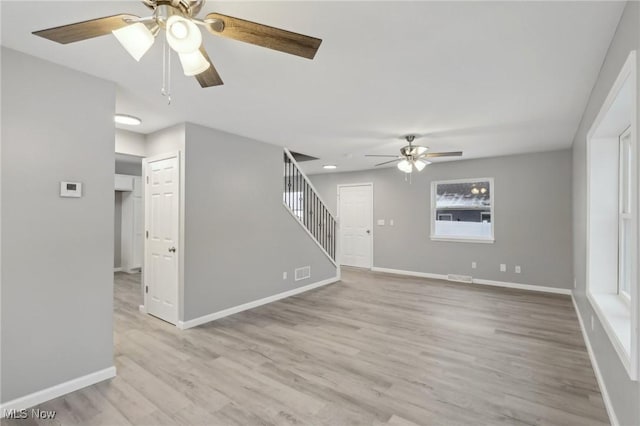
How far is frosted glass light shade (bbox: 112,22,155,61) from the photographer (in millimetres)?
1368

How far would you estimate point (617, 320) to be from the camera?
2098 millimetres

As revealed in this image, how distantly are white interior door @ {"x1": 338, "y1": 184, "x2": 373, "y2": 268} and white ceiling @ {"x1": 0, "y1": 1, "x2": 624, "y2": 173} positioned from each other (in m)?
3.52

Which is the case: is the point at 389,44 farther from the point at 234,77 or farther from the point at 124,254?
the point at 124,254

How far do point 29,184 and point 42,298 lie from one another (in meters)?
0.82

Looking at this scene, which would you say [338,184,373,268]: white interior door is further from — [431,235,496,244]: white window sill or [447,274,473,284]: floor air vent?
[447,274,473,284]: floor air vent

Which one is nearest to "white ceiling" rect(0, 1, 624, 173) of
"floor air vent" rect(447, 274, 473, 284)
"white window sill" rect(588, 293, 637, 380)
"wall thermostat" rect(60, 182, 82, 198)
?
"wall thermostat" rect(60, 182, 82, 198)

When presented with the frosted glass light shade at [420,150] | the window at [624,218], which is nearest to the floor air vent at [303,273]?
the frosted glass light shade at [420,150]

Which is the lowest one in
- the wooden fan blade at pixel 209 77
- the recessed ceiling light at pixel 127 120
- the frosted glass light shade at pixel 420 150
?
the wooden fan blade at pixel 209 77

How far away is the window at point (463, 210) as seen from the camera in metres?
5.94

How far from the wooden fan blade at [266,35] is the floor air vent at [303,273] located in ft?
13.6

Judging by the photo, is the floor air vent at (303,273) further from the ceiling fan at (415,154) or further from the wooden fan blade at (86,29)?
the wooden fan blade at (86,29)

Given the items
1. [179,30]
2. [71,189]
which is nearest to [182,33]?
[179,30]

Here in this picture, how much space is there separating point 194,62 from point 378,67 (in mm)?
1342

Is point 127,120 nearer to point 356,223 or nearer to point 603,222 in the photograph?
point 603,222
